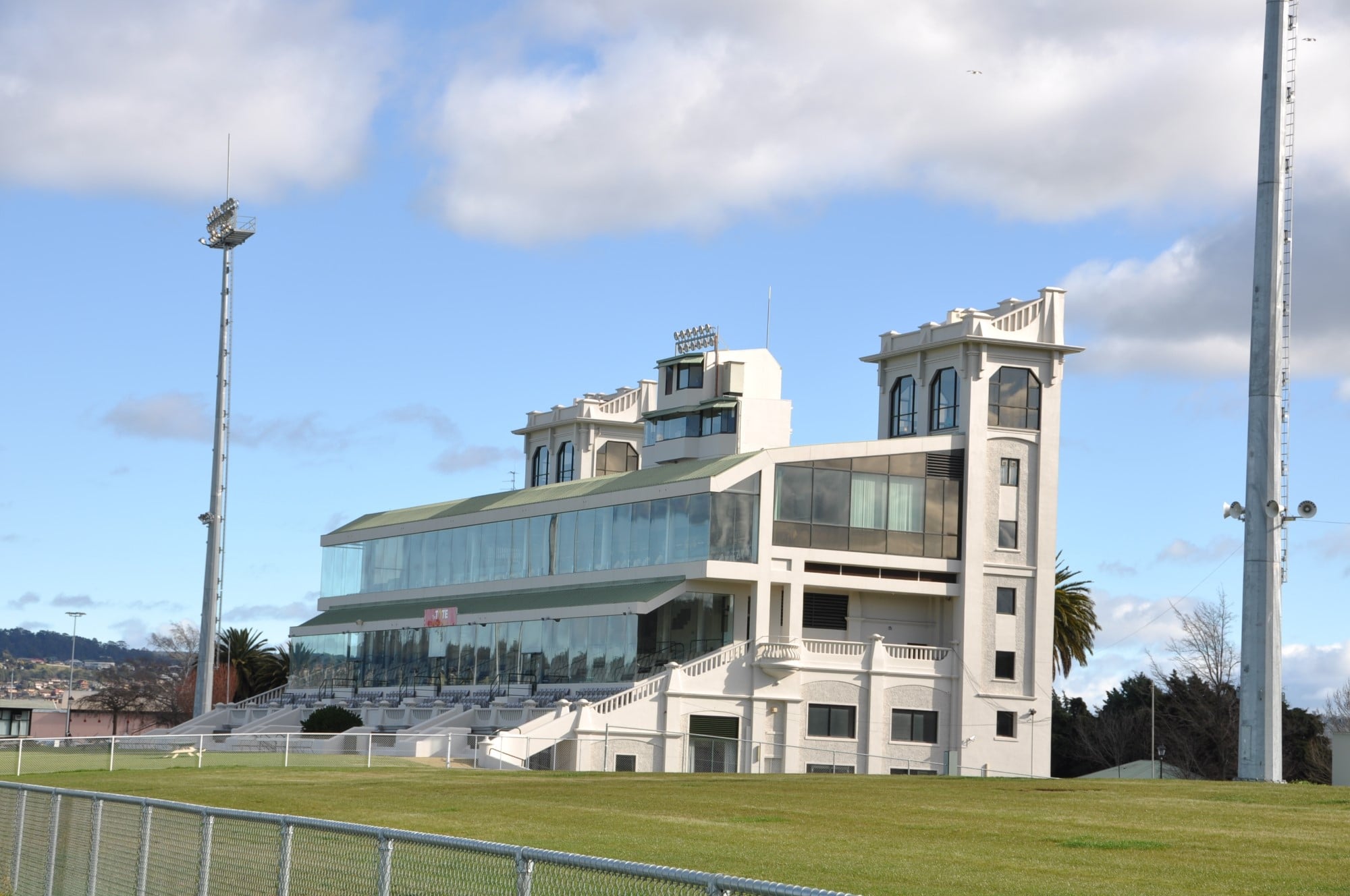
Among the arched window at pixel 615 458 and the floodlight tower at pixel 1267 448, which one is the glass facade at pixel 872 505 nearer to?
the floodlight tower at pixel 1267 448

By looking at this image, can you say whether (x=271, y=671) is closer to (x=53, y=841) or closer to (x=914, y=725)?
(x=914, y=725)

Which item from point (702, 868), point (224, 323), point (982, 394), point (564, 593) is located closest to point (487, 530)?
point (564, 593)

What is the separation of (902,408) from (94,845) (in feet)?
180

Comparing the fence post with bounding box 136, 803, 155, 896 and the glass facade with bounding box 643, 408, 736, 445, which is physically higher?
the glass facade with bounding box 643, 408, 736, 445

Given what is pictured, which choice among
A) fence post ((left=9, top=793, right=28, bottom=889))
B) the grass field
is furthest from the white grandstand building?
fence post ((left=9, top=793, right=28, bottom=889))

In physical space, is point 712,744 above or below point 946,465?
below

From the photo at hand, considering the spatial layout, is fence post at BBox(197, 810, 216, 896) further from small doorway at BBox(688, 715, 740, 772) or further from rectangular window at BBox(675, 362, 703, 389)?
rectangular window at BBox(675, 362, 703, 389)

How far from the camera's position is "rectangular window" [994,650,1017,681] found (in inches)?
2574

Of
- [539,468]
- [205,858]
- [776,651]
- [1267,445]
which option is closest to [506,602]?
[776,651]

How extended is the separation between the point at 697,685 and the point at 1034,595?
14.5 meters

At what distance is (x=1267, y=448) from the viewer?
41.9m

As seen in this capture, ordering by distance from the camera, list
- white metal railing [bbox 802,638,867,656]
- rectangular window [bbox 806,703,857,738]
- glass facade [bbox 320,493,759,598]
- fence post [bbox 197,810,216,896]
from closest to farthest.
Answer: fence post [bbox 197,810,216,896] < rectangular window [bbox 806,703,857,738] < white metal railing [bbox 802,638,867,656] < glass facade [bbox 320,493,759,598]

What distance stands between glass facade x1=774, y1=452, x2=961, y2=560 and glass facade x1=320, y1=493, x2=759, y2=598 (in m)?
1.78

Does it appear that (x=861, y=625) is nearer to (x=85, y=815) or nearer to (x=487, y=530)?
(x=487, y=530)
